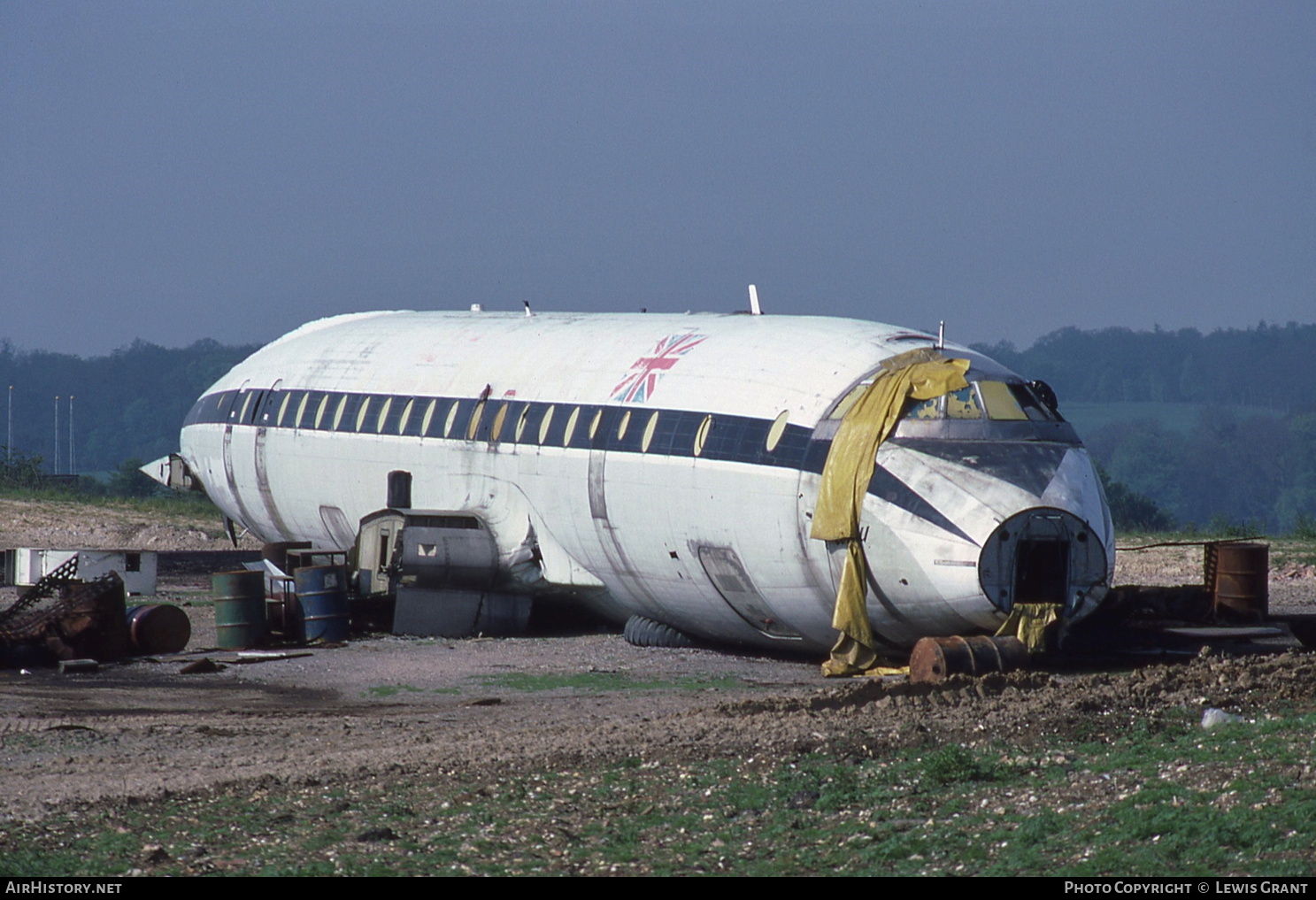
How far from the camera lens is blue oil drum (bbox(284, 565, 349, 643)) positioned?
27.2 metres

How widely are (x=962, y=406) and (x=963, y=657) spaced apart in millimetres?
3352

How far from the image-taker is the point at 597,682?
22.6 metres

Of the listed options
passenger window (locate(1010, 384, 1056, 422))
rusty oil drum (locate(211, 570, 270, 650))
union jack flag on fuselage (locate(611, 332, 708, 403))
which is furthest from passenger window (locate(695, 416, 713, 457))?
rusty oil drum (locate(211, 570, 270, 650))

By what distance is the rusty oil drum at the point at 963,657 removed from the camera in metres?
19.4

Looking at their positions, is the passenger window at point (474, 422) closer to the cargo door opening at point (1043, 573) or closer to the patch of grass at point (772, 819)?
the cargo door opening at point (1043, 573)

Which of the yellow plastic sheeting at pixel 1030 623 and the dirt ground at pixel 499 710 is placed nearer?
the dirt ground at pixel 499 710

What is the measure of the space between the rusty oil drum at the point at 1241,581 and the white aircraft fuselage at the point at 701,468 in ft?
13.2

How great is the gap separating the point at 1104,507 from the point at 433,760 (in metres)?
9.45

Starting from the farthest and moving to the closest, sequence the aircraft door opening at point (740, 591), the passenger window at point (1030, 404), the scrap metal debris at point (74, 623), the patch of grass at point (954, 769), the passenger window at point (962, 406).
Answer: the scrap metal debris at point (74, 623) → the aircraft door opening at point (740, 591) → the passenger window at point (1030, 404) → the passenger window at point (962, 406) → the patch of grass at point (954, 769)

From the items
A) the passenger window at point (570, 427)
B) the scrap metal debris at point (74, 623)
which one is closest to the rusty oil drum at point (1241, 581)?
the passenger window at point (570, 427)

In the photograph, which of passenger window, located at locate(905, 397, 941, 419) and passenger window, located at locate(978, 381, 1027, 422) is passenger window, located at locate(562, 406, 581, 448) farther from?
passenger window, located at locate(978, 381, 1027, 422)

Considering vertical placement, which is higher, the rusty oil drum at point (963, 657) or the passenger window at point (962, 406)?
the passenger window at point (962, 406)
